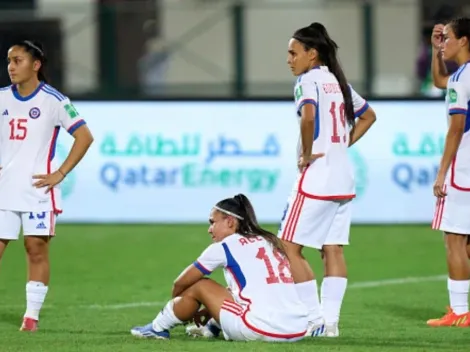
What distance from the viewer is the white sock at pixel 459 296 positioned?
936 cm

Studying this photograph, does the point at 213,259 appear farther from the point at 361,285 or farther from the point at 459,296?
the point at 361,285

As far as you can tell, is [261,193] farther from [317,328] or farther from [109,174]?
[317,328]

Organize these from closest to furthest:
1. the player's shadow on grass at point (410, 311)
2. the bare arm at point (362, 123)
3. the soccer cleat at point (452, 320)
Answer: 1. the bare arm at point (362, 123)
2. the soccer cleat at point (452, 320)
3. the player's shadow on grass at point (410, 311)

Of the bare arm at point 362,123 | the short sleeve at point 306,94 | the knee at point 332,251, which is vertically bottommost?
the knee at point 332,251

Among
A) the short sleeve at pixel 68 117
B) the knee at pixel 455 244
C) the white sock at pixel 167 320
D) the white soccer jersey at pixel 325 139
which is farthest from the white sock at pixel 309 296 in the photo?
the short sleeve at pixel 68 117

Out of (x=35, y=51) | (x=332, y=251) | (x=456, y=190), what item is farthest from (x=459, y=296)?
(x=35, y=51)

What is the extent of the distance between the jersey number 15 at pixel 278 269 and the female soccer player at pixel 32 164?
1603 millimetres

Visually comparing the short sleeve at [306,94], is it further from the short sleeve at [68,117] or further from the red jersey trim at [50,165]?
the red jersey trim at [50,165]

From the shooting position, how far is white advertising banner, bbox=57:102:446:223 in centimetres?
1578

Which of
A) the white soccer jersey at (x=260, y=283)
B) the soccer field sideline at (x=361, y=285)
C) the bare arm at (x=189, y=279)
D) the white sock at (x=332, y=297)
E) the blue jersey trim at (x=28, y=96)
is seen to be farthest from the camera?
the soccer field sideline at (x=361, y=285)

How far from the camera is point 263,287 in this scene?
7988 millimetres

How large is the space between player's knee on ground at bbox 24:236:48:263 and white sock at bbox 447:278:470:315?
280cm

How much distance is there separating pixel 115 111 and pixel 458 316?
7.54m

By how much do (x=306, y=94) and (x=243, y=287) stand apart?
1.31 m
